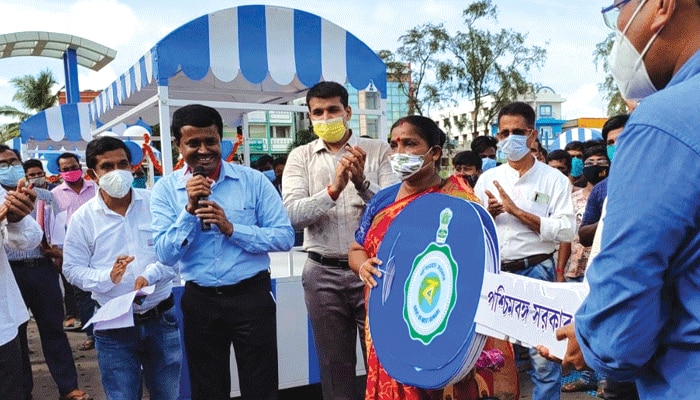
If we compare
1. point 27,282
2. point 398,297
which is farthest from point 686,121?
point 27,282

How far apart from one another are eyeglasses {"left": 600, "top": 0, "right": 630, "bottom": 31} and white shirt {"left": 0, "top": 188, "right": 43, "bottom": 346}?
2.37 metres

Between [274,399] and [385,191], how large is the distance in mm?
1107

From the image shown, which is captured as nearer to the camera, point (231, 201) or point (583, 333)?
point (583, 333)

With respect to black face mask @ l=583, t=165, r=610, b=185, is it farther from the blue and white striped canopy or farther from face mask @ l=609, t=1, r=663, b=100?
face mask @ l=609, t=1, r=663, b=100

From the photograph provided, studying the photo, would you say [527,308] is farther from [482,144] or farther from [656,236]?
[482,144]

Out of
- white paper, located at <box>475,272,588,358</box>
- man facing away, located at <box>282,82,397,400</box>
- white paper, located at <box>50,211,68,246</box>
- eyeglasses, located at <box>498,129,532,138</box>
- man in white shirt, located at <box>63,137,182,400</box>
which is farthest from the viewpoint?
white paper, located at <box>50,211,68,246</box>

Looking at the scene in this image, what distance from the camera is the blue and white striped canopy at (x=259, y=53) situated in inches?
149

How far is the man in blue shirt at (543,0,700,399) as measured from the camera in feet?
2.67

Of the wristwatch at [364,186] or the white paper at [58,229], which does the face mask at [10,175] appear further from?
the wristwatch at [364,186]

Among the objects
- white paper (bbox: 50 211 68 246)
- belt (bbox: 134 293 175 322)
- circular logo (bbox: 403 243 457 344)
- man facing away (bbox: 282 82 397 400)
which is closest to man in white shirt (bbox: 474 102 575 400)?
man facing away (bbox: 282 82 397 400)

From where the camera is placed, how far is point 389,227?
2.10m

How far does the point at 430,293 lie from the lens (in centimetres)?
179

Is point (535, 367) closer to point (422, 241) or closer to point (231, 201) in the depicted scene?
point (422, 241)

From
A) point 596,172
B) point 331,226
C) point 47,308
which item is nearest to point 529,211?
point 596,172
